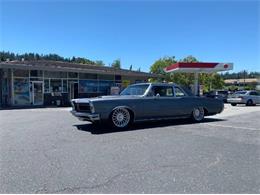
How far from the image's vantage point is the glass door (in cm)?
2473

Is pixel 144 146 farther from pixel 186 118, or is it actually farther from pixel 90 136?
pixel 186 118

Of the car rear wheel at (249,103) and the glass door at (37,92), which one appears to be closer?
the glass door at (37,92)

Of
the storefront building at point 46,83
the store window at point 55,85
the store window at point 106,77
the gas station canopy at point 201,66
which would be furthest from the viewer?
the store window at point 106,77

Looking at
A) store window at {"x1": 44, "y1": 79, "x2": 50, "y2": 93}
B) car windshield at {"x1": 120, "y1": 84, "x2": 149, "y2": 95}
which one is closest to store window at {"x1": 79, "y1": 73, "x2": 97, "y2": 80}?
store window at {"x1": 44, "y1": 79, "x2": 50, "y2": 93}

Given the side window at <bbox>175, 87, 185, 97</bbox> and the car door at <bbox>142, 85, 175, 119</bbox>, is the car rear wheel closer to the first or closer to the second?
the side window at <bbox>175, 87, 185, 97</bbox>

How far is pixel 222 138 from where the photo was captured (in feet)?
25.9

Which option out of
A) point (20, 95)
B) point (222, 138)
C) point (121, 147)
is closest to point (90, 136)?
point (121, 147)

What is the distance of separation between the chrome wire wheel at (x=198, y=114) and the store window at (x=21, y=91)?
16680mm

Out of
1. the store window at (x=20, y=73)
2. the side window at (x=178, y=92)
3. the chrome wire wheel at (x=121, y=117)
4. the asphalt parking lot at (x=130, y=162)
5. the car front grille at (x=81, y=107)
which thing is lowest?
the asphalt parking lot at (x=130, y=162)

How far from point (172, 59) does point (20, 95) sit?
40845mm

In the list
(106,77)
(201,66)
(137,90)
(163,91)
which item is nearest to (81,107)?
(137,90)

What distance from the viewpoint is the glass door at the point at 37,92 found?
24734 millimetres

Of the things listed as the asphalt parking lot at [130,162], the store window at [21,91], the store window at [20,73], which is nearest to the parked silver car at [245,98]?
the store window at [21,91]

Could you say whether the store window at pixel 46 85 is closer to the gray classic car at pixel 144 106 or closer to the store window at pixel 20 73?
the store window at pixel 20 73
